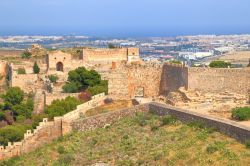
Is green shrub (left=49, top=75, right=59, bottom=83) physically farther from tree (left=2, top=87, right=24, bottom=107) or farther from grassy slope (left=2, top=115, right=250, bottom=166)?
grassy slope (left=2, top=115, right=250, bottom=166)

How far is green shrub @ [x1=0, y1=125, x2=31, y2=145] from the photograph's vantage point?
92.9ft

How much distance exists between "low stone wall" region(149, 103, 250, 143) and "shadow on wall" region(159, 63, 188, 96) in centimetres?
357

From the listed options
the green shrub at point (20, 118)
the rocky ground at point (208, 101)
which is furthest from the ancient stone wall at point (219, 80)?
the green shrub at point (20, 118)

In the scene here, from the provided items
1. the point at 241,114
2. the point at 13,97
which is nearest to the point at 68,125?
the point at 241,114

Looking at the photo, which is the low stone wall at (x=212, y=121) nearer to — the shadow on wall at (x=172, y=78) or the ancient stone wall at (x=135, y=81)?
the shadow on wall at (x=172, y=78)

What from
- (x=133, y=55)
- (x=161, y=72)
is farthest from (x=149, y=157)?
(x=133, y=55)

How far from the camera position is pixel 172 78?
2822cm

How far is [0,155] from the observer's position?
25.1 meters

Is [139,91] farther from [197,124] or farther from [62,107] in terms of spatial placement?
[197,124]

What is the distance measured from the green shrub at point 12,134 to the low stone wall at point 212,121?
291 inches

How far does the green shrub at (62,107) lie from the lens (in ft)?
96.3

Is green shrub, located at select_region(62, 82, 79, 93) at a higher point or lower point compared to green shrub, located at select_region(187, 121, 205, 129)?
lower

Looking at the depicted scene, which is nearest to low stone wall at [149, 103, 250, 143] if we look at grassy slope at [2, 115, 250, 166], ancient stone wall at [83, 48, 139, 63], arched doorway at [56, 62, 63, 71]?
grassy slope at [2, 115, 250, 166]

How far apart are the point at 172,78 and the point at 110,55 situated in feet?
50.9
